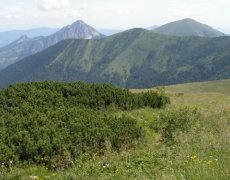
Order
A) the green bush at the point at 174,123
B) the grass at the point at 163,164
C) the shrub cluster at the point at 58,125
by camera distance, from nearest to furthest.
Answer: the grass at the point at 163,164, the shrub cluster at the point at 58,125, the green bush at the point at 174,123

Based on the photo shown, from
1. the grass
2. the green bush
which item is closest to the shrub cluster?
the grass

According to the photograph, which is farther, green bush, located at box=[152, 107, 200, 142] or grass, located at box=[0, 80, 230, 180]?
green bush, located at box=[152, 107, 200, 142]

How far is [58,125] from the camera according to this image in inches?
613

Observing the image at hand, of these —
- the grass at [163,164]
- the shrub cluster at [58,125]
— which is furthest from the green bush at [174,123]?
the shrub cluster at [58,125]

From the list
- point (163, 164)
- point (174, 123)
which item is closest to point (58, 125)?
point (174, 123)

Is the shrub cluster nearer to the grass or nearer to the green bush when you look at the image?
the grass

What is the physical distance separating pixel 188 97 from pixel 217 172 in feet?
82.5

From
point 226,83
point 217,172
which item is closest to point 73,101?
point 217,172

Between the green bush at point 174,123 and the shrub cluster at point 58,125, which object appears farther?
the green bush at point 174,123

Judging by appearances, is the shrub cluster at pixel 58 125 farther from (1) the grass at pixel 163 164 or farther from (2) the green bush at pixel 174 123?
(2) the green bush at pixel 174 123

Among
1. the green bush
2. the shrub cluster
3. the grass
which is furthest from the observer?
the green bush

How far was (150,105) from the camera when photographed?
973 inches

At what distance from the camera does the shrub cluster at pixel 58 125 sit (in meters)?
13.3

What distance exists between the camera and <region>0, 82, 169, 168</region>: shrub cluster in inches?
523
